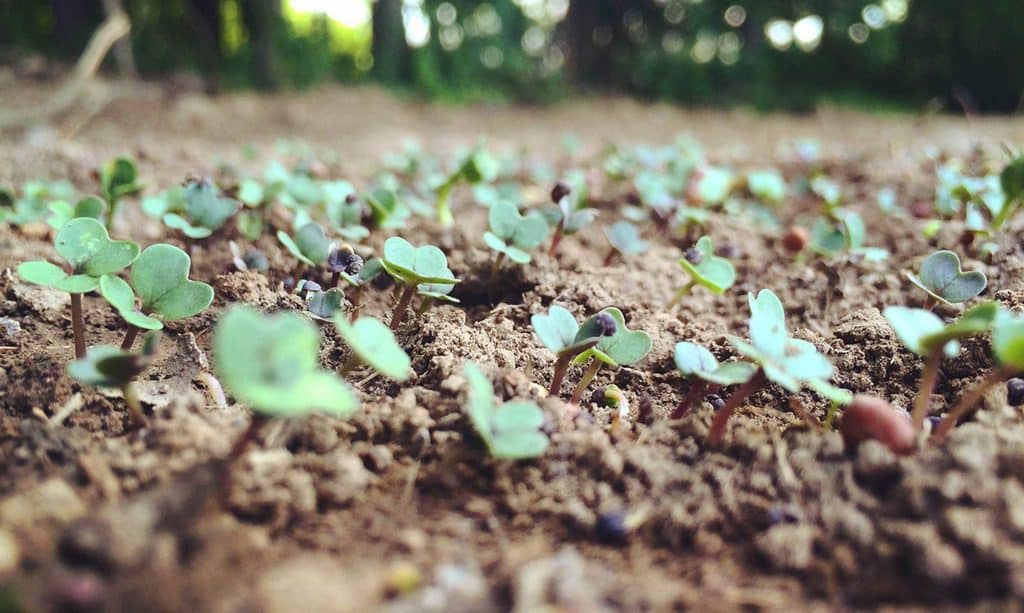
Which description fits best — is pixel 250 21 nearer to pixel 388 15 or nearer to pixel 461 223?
pixel 388 15

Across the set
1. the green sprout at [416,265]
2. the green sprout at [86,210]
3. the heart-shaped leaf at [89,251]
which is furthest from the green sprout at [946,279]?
the green sprout at [86,210]

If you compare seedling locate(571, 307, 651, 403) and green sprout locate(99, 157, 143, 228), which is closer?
seedling locate(571, 307, 651, 403)

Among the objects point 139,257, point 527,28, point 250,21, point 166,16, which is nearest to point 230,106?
point 250,21

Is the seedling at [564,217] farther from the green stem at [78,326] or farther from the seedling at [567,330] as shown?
the green stem at [78,326]

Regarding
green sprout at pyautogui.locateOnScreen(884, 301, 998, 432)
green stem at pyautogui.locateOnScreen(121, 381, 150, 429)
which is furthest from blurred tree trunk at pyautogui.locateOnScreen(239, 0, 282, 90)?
green sprout at pyautogui.locateOnScreen(884, 301, 998, 432)

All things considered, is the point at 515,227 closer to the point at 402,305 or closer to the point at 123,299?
the point at 402,305

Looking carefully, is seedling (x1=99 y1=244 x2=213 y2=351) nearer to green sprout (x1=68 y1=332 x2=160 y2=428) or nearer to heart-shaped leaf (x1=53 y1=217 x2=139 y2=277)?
heart-shaped leaf (x1=53 y1=217 x2=139 y2=277)
